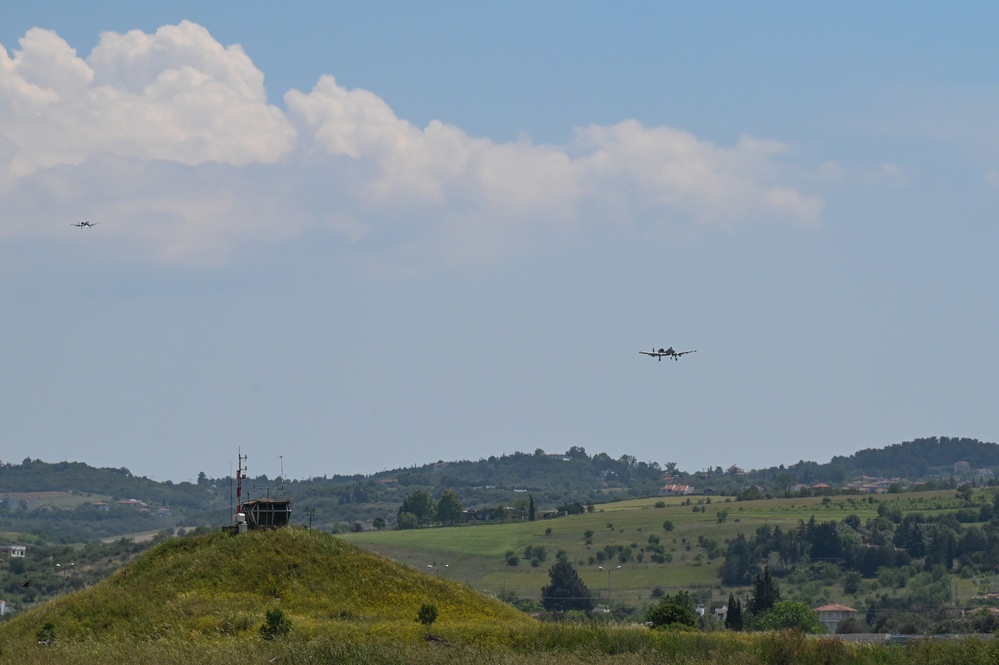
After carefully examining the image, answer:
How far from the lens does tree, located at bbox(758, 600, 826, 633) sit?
529 feet

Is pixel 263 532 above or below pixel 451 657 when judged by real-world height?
above

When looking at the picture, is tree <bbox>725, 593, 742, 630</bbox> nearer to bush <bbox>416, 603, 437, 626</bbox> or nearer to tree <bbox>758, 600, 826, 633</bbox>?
tree <bbox>758, 600, 826, 633</bbox>

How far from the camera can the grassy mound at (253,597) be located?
299 ft

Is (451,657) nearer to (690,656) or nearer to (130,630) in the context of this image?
(690,656)

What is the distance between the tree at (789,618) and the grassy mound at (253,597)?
2499 inches

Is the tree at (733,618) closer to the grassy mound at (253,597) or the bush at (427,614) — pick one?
the grassy mound at (253,597)

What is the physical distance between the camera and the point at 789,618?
539 ft

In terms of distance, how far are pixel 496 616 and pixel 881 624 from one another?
85.7 meters

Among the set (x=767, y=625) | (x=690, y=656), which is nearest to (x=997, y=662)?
(x=690, y=656)

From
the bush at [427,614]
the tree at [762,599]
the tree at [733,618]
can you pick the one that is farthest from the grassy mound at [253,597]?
the tree at [762,599]

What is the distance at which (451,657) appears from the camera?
81.6 metres

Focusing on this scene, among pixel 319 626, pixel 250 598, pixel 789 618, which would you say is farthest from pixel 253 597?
pixel 789 618

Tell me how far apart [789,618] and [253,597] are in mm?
82960

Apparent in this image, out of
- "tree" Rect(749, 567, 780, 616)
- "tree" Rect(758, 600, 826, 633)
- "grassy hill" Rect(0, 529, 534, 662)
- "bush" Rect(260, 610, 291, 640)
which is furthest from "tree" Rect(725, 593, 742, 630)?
"bush" Rect(260, 610, 291, 640)
